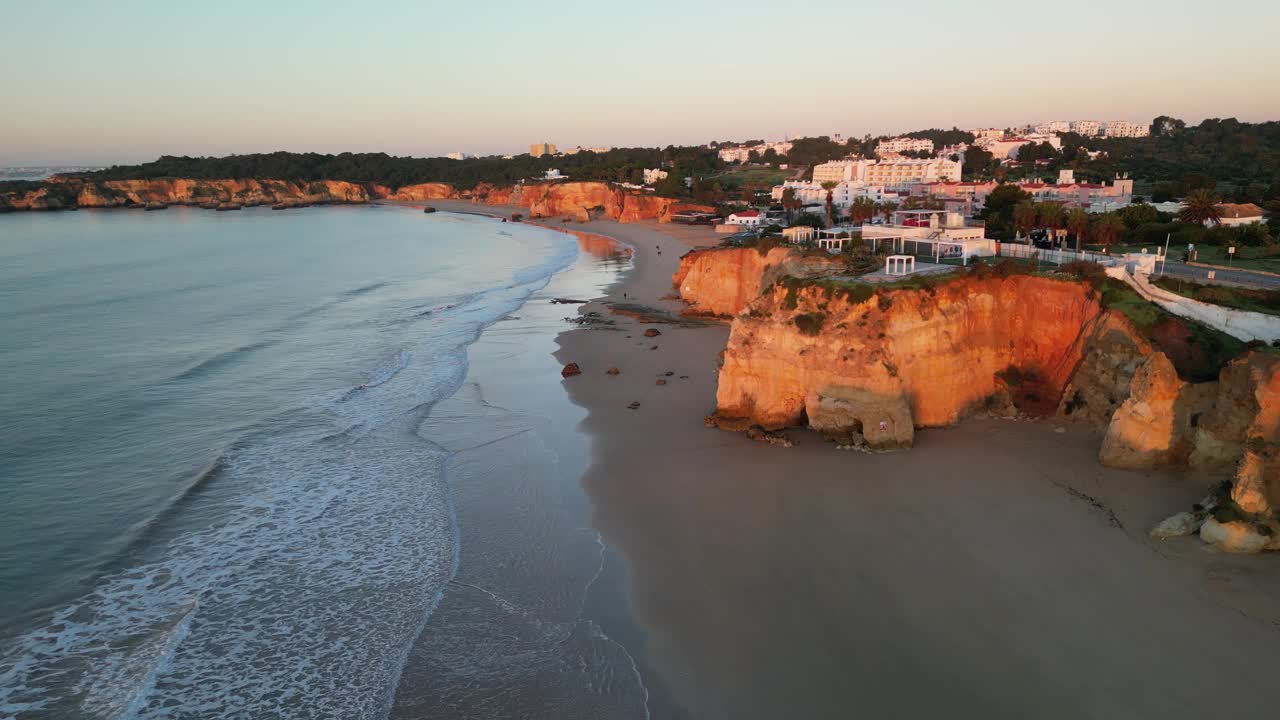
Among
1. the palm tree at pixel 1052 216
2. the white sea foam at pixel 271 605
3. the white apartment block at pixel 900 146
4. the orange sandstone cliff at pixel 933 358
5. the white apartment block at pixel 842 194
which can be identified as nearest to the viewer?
the white sea foam at pixel 271 605

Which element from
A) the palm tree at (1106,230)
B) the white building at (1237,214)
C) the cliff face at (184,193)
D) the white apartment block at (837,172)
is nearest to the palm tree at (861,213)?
the palm tree at (1106,230)

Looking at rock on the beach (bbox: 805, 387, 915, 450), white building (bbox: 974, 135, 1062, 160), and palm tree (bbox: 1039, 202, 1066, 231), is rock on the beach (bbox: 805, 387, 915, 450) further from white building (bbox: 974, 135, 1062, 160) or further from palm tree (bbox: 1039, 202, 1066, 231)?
white building (bbox: 974, 135, 1062, 160)

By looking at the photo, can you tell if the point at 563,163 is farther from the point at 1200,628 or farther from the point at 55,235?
the point at 1200,628

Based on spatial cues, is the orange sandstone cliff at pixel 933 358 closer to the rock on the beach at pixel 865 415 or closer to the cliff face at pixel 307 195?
the rock on the beach at pixel 865 415

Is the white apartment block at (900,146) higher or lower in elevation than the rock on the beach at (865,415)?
higher

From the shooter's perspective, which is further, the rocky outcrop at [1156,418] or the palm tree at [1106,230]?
the palm tree at [1106,230]

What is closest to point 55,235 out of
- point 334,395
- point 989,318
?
point 334,395

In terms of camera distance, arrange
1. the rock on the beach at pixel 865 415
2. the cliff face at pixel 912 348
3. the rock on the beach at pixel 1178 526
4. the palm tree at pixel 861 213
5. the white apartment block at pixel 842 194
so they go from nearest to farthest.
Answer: the rock on the beach at pixel 1178 526
the rock on the beach at pixel 865 415
the cliff face at pixel 912 348
the palm tree at pixel 861 213
the white apartment block at pixel 842 194
